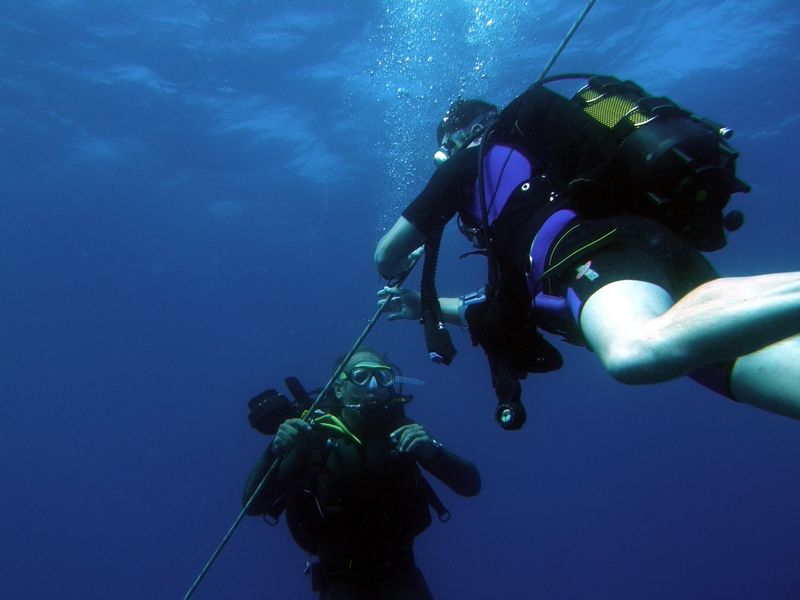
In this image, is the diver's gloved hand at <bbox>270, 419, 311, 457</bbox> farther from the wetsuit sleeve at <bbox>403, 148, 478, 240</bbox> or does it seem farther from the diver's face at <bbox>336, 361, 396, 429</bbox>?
the wetsuit sleeve at <bbox>403, 148, 478, 240</bbox>

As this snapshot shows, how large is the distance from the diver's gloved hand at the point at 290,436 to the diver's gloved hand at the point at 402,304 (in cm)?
122

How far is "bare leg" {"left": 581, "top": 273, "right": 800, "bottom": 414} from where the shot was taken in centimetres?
164

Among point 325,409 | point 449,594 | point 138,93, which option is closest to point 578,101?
point 325,409

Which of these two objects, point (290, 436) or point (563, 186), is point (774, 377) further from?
point (290, 436)

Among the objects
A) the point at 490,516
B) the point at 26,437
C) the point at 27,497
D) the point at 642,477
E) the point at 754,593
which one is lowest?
the point at 27,497

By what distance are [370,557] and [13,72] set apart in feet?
66.3

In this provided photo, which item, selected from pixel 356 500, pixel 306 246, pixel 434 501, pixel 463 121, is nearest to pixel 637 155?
pixel 463 121

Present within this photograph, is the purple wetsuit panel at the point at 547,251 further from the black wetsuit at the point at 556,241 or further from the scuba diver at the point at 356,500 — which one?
the scuba diver at the point at 356,500

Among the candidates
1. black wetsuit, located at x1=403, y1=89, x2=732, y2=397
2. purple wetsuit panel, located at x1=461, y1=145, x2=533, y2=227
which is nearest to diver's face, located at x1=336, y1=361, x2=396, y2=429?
black wetsuit, located at x1=403, y1=89, x2=732, y2=397

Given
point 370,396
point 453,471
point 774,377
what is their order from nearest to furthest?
point 774,377 < point 453,471 < point 370,396

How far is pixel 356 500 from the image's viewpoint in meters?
5.09

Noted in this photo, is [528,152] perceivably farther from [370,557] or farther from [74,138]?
[74,138]

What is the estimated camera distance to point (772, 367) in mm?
2064

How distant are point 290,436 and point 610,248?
3.19 m
